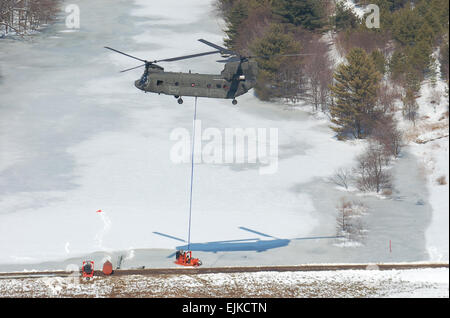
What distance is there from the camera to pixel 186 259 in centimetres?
5862

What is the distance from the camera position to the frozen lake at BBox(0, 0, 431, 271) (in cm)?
6444

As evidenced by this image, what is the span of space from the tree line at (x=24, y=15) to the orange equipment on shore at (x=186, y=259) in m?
60.0

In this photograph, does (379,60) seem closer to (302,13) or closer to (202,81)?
(302,13)

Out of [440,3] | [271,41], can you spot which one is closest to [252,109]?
[271,41]

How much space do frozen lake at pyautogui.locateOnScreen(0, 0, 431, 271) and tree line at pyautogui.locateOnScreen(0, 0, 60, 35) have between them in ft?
10.0

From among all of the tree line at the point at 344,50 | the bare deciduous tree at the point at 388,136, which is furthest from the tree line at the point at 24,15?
the bare deciduous tree at the point at 388,136

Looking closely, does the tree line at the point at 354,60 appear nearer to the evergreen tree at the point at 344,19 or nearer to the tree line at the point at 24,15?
the evergreen tree at the point at 344,19

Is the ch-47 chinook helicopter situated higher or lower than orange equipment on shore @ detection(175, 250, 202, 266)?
higher

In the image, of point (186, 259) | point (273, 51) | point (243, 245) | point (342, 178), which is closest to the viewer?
point (186, 259)

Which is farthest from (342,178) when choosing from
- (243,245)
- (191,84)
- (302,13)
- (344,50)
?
(302,13)

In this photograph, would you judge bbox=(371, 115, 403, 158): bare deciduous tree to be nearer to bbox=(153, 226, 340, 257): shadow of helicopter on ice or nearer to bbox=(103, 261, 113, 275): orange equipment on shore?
bbox=(153, 226, 340, 257): shadow of helicopter on ice

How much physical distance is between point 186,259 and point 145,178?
70.7ft

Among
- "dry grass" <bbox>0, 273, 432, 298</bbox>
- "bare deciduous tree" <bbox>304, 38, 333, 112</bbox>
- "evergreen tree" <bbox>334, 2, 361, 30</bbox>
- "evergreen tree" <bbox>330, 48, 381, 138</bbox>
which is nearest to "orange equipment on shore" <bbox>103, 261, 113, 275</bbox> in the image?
"dry grass" <bbox>0, 273, 432, 298</bbox>
